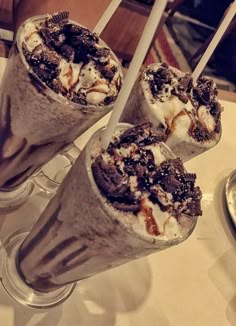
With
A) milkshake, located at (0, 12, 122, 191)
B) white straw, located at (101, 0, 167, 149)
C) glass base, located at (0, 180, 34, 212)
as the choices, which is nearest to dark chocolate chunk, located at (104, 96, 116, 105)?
milkshake, located at (0, 12, 122, 191)

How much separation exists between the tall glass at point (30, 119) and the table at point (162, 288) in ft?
0.32

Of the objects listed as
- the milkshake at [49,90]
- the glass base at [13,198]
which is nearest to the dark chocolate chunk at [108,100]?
the milkshake at [49,90]

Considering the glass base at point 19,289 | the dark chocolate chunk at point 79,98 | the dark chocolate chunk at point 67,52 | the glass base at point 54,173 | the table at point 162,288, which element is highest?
the dark chocolate chunk at point 67,52

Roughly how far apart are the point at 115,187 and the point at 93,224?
46 millimetres

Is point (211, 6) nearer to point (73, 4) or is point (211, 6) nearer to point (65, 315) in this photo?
point (73, 4)

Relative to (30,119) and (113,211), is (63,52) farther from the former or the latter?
(113,211)

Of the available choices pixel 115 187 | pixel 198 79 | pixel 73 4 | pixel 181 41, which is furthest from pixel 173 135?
pixel 181 41

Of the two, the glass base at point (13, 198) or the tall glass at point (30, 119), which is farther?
the glass base at point (13, 198)

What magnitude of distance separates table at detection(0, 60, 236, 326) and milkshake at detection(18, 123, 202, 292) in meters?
0.06

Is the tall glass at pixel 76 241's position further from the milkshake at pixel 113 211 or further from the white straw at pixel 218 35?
the white straw at pixel 218 35

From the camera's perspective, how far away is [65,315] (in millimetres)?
724

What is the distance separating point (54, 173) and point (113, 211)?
1.23 ft

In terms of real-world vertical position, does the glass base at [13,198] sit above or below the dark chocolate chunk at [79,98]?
below

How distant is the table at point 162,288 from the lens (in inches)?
28.8
